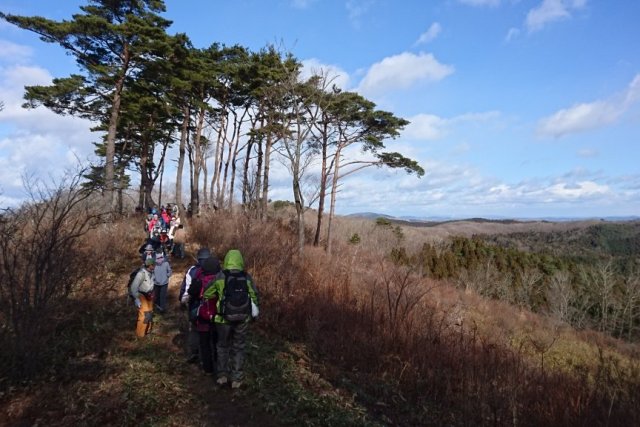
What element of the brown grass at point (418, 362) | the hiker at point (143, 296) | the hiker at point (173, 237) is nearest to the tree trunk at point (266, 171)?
the hiker at point (173, 237)

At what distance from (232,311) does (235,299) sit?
15 cm

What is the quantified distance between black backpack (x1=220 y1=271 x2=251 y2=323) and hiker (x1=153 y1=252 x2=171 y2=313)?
344cm

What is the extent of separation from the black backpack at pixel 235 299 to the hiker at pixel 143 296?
235cm

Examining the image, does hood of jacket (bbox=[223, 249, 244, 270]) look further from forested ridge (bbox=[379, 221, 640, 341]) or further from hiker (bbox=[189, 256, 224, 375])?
forested ridge (bbox=[379, 221, 640, 341])

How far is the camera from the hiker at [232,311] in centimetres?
471

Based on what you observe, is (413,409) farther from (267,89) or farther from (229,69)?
(229,69)

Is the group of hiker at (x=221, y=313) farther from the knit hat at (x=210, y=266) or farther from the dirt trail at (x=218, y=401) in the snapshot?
the dirt trail at (x=218, y=401)

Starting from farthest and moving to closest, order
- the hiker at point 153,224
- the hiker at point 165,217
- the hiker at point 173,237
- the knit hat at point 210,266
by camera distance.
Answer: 1. the hiker at point 173,237
2. the hiker at point 165,217
3. the hiker at point 153,224
4. the knit hat at point 210,266

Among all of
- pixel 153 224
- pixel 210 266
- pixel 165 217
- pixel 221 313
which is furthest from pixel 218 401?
pixel 165 217

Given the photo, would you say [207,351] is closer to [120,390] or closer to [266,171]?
[120,390]

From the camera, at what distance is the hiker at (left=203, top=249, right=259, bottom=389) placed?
4715 mm

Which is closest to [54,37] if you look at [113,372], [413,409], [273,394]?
[113,372]

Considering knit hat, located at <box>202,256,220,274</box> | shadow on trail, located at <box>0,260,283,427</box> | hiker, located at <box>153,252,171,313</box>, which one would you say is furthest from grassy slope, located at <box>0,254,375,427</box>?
hiker, located at <box>153,252,171,313</box>

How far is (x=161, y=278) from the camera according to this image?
302 inches
